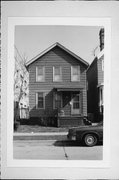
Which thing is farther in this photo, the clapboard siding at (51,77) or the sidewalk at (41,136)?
the clapboard siding at (51,77)

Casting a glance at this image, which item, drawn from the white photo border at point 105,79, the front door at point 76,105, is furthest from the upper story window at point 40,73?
the white photo border at point 105,79

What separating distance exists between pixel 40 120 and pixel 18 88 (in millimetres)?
829

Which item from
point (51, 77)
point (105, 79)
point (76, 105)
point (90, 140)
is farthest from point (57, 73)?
point (90, 140)

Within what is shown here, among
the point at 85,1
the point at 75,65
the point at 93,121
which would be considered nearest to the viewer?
the point at 85,1

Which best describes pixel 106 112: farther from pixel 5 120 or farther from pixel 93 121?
pixel 5 120

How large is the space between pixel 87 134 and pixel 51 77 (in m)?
1.41

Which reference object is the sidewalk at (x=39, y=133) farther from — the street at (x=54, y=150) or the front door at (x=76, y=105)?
the front door at (x=76, y=105)

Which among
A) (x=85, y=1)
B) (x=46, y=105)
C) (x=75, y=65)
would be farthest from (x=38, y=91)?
(x=85, y=1)

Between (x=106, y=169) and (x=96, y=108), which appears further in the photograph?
(x=96, y=108)

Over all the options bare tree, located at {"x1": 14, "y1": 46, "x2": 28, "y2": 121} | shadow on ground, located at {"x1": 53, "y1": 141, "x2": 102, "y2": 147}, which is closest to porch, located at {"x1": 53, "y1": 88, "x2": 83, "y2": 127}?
shadow on ground, located at {"x1": 53, "y1": 141, "x2": 102, "y2": 147}

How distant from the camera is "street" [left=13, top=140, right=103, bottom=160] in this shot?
423 centimetres

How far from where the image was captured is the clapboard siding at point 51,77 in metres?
5.02

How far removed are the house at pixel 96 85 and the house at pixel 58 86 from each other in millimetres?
113

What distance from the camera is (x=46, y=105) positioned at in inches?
204
